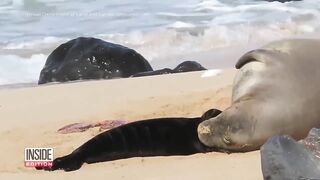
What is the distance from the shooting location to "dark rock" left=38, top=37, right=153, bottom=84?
945cm

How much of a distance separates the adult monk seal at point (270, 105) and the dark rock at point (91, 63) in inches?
195

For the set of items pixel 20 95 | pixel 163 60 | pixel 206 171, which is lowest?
pixel 163 60

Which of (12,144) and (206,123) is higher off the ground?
(206,123)

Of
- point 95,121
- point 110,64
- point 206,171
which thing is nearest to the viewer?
point 206,171

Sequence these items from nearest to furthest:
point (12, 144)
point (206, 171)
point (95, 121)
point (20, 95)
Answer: point (206, 171), point (12, 144), point (95, 121), point (20, 95)

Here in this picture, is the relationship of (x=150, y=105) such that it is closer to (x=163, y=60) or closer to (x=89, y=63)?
(x=89, y=63)

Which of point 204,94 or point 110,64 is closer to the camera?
point 204,94

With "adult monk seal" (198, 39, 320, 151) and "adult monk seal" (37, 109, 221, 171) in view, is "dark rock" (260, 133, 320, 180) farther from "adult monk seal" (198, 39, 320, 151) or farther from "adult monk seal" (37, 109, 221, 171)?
"adult monk seal" (37, 109, 221, 171)

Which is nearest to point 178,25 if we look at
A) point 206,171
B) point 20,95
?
point 20,95

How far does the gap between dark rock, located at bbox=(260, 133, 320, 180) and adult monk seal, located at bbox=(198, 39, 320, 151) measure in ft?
3.54

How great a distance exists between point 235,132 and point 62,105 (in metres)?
2.56

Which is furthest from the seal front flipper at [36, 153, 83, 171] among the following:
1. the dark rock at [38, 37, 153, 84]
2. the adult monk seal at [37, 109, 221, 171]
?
the dark rock at [38, 37, 153, 84]

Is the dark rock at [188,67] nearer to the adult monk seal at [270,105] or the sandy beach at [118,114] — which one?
the sandy beach at [118,114]

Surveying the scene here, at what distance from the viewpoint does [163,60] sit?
11.3 meters
